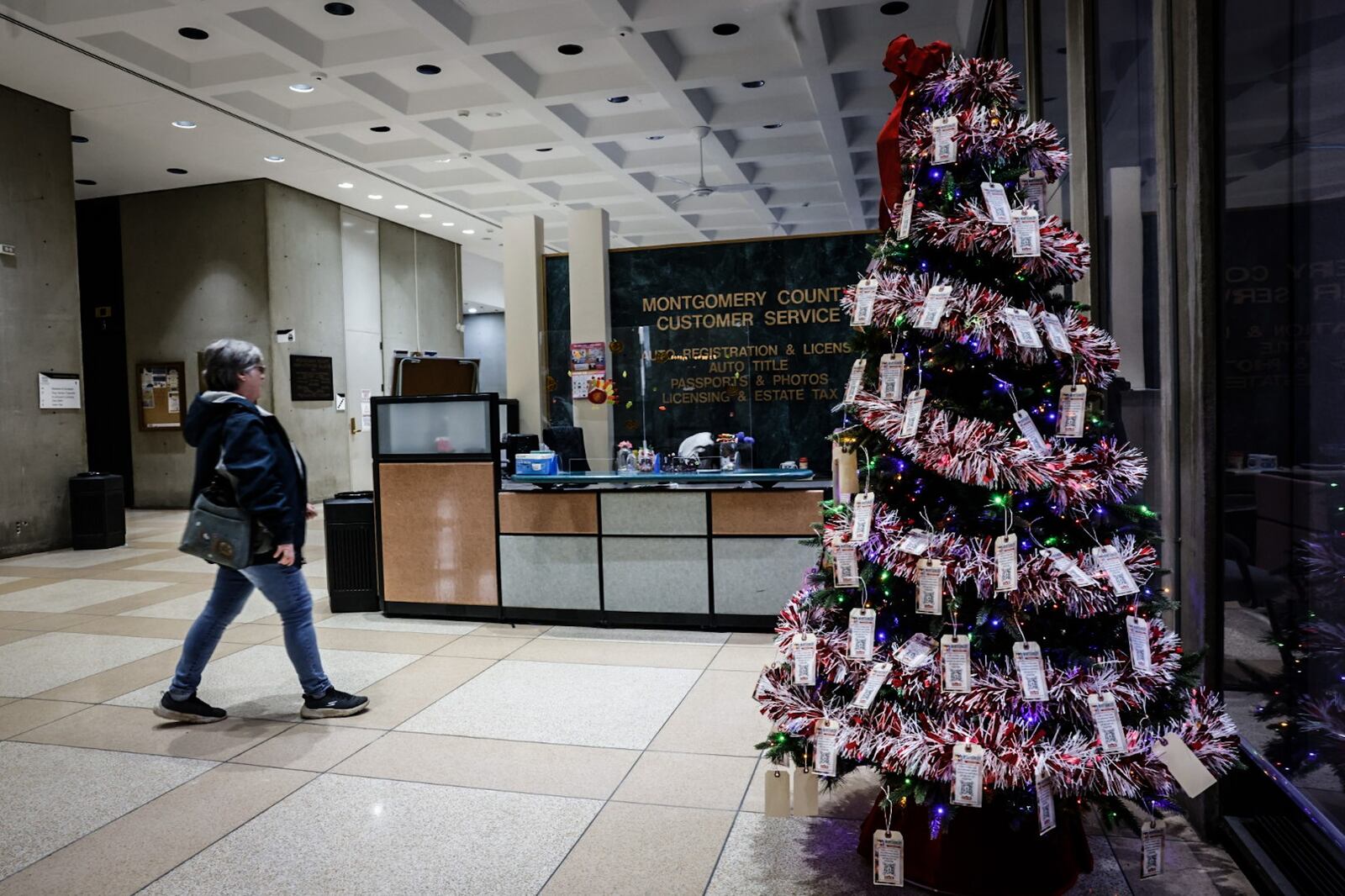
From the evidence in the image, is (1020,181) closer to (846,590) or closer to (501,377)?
(846,590)

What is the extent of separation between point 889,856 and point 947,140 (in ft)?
5.78

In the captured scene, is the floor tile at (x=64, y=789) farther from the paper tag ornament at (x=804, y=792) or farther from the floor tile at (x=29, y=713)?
the paper tag ornament at (x=804, y=792)

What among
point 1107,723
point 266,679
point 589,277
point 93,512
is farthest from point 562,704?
point 93,512

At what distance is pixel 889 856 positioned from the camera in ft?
7.08

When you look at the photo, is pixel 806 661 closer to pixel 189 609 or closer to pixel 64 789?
pixel 64 789

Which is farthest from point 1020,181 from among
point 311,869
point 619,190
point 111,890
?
point 619,190

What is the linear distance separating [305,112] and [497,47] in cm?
293

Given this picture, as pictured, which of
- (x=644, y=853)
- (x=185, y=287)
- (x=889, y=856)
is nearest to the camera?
(x=889, y=856)

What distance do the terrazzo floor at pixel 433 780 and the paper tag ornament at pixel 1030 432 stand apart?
111 cm

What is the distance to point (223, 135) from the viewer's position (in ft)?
32.0

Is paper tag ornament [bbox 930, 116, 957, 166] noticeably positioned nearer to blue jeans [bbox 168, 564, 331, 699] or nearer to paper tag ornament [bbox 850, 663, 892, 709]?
paper tag ornament [bbox 850, 663, 892, 709]

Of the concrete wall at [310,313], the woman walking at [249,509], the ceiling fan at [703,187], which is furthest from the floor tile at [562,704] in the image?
the concrete wall at [310,313]

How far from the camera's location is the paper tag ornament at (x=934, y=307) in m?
2.22

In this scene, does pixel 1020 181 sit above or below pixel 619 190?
below
